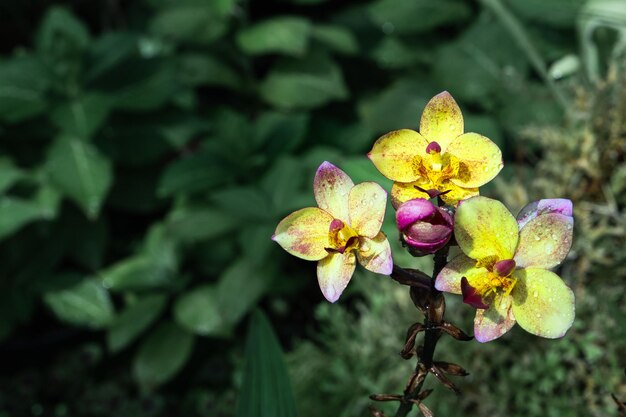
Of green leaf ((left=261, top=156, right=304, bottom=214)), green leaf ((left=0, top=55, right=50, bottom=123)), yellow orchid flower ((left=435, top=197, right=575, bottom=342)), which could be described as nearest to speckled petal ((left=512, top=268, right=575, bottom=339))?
yellow orchid flower ((left=435, top=197, right=575, bottom=342))

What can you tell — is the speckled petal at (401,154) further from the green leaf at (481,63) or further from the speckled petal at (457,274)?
the green leaf at (481,63)

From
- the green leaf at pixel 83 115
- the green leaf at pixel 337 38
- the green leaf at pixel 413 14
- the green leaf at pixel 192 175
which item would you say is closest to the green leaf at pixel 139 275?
the green leaf at pixel 192 175

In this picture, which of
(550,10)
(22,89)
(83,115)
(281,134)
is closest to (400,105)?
(281,134)

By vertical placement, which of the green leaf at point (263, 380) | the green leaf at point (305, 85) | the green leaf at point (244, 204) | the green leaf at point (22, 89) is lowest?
the green leaf at point (305, 85)

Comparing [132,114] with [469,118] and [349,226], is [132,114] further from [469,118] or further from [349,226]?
[349,226]

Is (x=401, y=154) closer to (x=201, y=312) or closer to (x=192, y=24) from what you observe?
(x=201, y=312)

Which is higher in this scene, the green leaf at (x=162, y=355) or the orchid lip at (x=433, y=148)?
the orchid lip at (x=433, y=148)

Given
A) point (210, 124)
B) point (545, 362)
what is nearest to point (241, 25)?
point (210, 124)

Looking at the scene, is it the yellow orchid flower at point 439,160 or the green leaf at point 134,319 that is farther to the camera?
the green leaf at point 134,319

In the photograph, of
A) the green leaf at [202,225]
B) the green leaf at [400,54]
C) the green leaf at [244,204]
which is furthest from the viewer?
the green leaf at [400,54]
